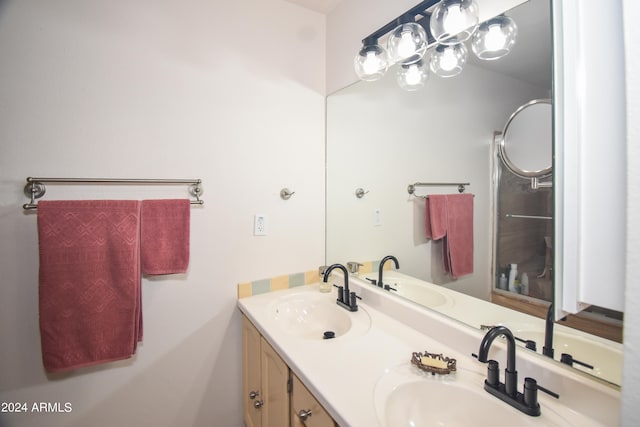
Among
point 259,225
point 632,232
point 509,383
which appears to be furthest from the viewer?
point 259,225

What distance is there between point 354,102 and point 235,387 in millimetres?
1699

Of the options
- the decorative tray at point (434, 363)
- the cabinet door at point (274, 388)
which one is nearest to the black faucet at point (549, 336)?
the decorative tray at point (434, 363)

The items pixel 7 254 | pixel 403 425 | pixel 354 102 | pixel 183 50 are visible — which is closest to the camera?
pixel 403 425

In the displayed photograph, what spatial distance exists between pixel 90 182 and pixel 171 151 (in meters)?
0.34

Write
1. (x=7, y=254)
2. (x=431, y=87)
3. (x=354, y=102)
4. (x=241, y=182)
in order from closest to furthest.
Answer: (x=7, y=254), (x=431, y=87), (x=241, y=182), (x=354, y=102)

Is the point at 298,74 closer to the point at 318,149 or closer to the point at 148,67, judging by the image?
the point at 318,149

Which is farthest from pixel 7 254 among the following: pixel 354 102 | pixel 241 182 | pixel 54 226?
pixel 354 102

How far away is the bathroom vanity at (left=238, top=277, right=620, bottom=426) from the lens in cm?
68

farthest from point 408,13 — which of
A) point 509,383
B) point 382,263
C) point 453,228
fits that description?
point 509,383

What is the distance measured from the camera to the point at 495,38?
0.90 meters

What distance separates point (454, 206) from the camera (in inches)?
43.4

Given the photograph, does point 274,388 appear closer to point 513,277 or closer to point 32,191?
point 513,277

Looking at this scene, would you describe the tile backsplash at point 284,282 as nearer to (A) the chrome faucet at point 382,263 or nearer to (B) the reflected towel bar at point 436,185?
(A) the chrome faucet at point 382,263

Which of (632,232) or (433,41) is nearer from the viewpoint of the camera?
(632,232)
